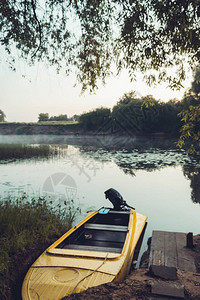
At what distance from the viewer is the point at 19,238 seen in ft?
14.0

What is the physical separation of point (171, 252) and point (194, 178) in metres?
9.29

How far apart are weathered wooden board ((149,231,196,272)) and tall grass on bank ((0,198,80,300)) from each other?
6.61 ft

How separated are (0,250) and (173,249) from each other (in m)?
3.20

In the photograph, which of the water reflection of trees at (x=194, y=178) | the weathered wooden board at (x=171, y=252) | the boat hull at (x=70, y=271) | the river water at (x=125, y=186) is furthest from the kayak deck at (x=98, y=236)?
the water reflection of trees at (x=194, y=178)

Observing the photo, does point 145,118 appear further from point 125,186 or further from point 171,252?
point 171,252

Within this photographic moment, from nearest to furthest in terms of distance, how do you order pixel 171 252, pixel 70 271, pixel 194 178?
1. pixel 70 271
2. pixel 171 252
3. pixel 194 178

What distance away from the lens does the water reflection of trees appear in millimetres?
10172

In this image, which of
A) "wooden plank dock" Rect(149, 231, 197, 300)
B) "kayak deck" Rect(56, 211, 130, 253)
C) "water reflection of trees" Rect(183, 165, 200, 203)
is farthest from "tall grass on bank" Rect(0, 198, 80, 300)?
"water reflection of trees" Rect(183, 165, 200, 203)

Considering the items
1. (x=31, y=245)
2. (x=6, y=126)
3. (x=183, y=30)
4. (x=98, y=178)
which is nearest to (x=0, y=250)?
(x=31, y=245)

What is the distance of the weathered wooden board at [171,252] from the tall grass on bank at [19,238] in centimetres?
201

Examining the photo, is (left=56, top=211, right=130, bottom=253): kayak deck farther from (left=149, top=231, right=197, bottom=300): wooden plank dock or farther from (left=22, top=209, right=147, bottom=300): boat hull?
(left=149, top=231, right=197, bottom=300): wooden plank dock

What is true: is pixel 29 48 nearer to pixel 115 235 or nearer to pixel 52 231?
pixel 52 231

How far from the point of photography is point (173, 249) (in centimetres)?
481

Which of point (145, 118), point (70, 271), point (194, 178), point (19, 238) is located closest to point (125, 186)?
point (194, 178)
